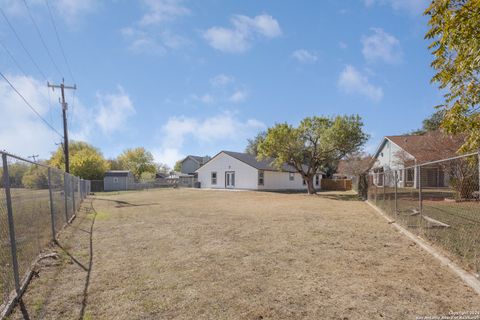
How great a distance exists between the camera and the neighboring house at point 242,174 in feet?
107

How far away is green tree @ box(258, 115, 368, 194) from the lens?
2297cm

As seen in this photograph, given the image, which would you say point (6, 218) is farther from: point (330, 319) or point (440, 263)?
point (440, 263)

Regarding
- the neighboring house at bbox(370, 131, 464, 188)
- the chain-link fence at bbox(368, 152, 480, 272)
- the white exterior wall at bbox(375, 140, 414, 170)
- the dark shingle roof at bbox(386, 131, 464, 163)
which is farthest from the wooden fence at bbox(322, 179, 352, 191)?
the chain-link fence at bbox(368, 152, 480, 272)

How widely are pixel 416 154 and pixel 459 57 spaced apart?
26.1m

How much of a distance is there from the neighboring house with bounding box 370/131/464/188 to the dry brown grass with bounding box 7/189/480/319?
8677mm

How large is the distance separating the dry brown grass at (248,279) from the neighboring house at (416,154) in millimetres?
8677

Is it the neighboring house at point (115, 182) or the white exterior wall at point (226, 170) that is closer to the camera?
the white exterior wall at point (226, 170)

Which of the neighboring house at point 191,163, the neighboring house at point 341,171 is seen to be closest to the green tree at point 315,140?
the neighboring house at point 341,171

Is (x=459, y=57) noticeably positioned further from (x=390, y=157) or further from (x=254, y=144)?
(x=254, y=144)

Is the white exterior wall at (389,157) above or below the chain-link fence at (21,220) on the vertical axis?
above

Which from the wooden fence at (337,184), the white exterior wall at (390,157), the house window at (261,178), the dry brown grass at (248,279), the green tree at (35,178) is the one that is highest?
the white exterior wall at (390,157)

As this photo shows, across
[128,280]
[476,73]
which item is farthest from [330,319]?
[476,73]

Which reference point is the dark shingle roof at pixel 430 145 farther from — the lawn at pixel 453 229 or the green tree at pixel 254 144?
the green tree at pixel 254 144

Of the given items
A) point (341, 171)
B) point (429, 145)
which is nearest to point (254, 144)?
point (341, 171)
